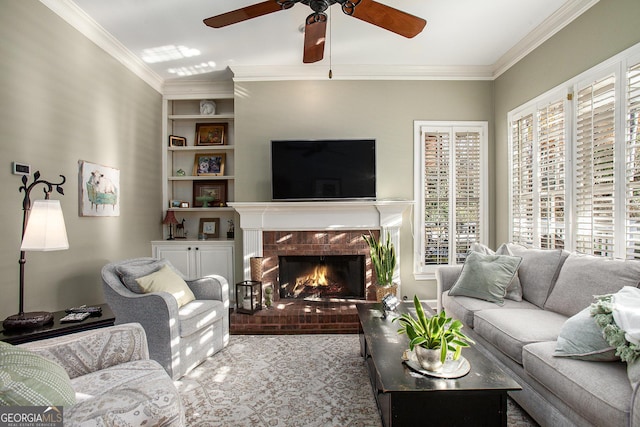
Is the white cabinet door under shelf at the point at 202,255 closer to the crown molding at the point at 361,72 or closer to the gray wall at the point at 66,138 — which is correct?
the gray wall at the point at 66,138

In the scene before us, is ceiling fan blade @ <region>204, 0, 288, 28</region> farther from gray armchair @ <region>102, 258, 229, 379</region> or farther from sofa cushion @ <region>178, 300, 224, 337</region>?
sofa cushion @ <region>178, 300, 224, 337</region>

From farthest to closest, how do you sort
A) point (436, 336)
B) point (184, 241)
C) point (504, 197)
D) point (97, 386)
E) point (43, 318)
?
point (184, 241), point (504, 197), point (43, 318), point (436, 336), point (97, 386)

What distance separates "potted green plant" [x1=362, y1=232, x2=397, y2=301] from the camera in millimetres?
3650

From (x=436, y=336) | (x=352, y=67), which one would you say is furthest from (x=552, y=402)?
(x=352, y=67)

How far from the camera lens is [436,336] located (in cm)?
164

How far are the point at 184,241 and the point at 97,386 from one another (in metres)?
2.87

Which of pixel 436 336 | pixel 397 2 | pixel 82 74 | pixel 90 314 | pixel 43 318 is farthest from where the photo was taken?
pixel 82 74

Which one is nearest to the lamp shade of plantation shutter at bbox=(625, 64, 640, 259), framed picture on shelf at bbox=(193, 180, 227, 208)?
framed picture on shelf at bbox=(193, 180, 227, 208)

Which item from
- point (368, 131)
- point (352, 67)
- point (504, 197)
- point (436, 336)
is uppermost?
point (352, 67)

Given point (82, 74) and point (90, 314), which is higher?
point (82, 74)

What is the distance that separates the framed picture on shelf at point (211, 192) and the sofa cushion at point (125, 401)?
10.2ft

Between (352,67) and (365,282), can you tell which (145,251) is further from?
(352,67)

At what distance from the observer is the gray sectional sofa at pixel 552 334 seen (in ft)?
4.67

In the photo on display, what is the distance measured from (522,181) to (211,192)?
12.2ft
